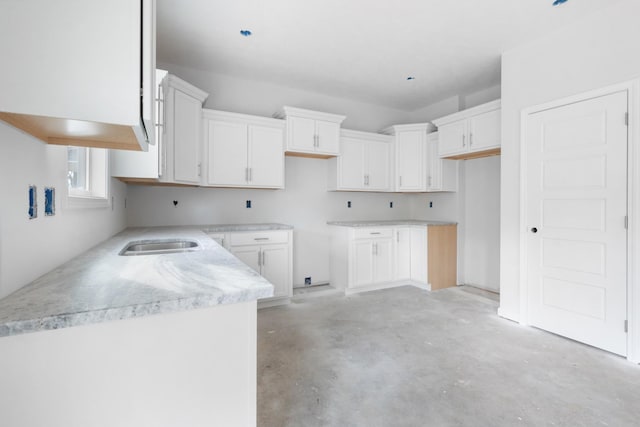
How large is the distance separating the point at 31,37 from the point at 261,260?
9.45 feet

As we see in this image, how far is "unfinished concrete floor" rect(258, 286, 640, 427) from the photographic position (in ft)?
5.60

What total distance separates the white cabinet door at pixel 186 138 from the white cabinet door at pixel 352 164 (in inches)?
73.6

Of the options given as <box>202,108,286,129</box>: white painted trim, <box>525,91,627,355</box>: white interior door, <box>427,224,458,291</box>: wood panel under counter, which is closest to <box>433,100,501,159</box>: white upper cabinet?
<box>525,91,627,355</box>: white interior door

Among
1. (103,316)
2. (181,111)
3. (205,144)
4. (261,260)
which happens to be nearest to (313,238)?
(261,260)

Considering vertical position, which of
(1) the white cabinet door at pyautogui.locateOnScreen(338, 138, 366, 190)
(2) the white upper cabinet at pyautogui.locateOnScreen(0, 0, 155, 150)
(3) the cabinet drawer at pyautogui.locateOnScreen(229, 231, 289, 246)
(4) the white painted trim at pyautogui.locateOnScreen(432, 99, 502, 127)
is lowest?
(3) the cabinet drawer at pyautogui.locateOnScreen(229, 231, 289, 246)

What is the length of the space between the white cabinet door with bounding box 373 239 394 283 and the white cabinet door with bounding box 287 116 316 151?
5.20ft

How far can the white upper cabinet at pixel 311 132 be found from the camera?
3.78 m

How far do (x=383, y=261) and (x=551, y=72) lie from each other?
2.69 m

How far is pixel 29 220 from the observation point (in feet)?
3.67

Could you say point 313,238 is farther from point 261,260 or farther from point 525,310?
point 525,310

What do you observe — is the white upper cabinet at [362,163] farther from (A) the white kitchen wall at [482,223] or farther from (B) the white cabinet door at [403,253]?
(A) the white kitchen wall at [482,223]

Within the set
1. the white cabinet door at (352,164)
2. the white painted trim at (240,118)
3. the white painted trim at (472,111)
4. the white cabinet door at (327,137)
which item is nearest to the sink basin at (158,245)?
the white painted trim at (240,118)

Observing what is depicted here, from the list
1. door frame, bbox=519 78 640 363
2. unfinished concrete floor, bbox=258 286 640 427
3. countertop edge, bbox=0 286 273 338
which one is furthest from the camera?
door frame, bbox=519 78 640 363

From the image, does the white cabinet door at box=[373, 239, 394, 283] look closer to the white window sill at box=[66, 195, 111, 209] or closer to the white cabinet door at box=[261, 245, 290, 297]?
the white cabinet door at box=[261, 245, 290, 297]
